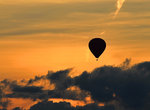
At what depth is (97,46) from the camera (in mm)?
177750

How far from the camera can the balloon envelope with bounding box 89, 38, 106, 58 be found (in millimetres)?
175375

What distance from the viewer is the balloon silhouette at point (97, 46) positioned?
175m

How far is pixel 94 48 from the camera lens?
178m

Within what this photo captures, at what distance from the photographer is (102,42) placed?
6905 inches

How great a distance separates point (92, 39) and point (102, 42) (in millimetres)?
5223

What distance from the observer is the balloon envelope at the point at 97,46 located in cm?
17538

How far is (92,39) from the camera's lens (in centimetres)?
17962

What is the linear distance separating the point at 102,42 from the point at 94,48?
391 centimetres

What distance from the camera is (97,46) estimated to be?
178 m

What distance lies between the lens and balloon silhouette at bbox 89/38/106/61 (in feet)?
575

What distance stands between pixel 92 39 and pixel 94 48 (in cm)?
326
